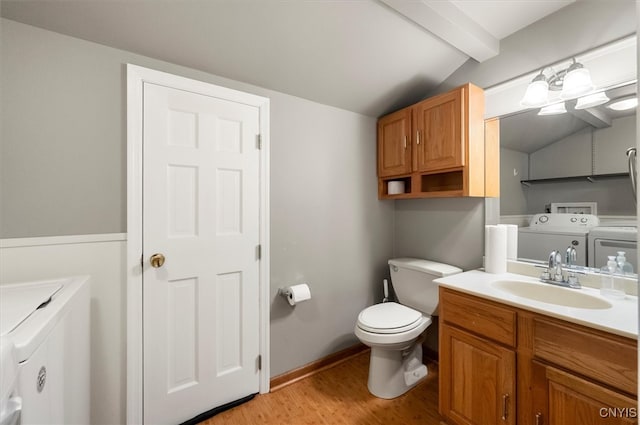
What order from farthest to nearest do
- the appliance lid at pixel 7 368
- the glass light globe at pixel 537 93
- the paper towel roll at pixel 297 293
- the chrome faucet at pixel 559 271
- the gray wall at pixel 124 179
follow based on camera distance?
the paper towel roll at pixel 297 293
the glass light globe at pixel 537 93
the chrome faucet at pixel 559 271
the gray wall at pixel 124 179
the appliance lid at pixel 7 368

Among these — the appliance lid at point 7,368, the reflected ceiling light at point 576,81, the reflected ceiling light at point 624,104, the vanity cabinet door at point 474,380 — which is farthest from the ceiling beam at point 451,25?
the appliance lid at point 7,368

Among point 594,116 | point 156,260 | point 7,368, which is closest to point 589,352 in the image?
point 594,116

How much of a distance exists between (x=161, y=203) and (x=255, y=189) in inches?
21.1

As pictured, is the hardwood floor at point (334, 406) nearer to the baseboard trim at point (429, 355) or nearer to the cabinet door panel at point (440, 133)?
the baseboard trim at point (429, 355)

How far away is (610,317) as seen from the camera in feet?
3.18

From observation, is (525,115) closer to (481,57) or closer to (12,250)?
(481,57)

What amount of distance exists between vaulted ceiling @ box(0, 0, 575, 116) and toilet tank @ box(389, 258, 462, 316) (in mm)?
1387

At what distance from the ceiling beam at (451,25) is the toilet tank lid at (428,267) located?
148cm

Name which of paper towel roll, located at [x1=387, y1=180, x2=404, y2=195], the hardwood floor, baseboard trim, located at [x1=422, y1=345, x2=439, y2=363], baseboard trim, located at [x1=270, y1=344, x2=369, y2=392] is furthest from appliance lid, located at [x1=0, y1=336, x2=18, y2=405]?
baseboard trim, located at [x1=422, y1=345, x2=439, y2=363]

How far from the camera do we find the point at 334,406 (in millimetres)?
1624

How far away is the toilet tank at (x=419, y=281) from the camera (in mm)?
1796

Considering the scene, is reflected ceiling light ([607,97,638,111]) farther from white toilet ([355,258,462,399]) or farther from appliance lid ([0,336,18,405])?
appliance lid ([0,336,18,405])

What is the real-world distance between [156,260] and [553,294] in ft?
6.98

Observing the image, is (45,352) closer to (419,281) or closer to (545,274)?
(419,281)
